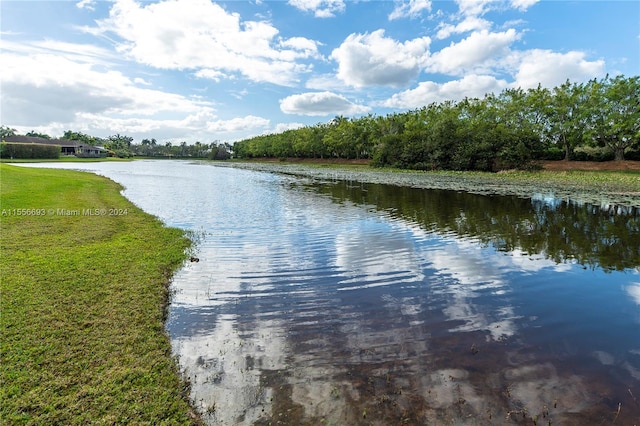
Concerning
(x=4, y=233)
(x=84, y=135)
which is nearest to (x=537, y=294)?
(x=4, y=233)

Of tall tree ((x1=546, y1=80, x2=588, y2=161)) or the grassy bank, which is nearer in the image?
the grassy bank

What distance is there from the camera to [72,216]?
14953 millimetres

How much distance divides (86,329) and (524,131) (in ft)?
198

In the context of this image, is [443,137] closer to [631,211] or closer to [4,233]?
[631,211]

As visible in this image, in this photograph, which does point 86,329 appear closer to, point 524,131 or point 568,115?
point 524,131

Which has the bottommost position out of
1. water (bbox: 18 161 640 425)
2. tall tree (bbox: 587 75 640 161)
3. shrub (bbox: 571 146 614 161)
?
water (bbox: 18 161 640 425)

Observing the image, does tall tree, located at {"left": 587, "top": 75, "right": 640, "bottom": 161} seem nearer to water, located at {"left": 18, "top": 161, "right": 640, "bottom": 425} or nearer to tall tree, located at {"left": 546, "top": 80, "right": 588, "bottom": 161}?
tall tree, located at {"left": 546, "top": 80, "right": 588, "bottom": 161}

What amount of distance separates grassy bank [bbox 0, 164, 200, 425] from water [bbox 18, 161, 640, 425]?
0.48m

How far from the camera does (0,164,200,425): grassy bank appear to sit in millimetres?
4062

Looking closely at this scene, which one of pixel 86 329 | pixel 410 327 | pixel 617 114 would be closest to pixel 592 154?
pixel 617 114

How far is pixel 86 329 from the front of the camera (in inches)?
223

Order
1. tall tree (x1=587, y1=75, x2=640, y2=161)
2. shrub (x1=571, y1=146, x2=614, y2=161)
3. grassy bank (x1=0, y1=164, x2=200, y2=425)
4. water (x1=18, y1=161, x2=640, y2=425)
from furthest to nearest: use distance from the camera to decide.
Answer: shrub (x1=571, y1=146, x2=614, y2=161) → tall tree (x1=587, y1=75, x2=640, y2=161) → water (x1=18, y1=161, x2=640, y2=425) → grassy bank (x1=0, y1=164, x2=200, y2=425)

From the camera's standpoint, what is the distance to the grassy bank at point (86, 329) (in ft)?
13.3

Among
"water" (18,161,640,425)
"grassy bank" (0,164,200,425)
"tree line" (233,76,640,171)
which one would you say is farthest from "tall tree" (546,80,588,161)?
"grassy bank" (0,164,200,425)
